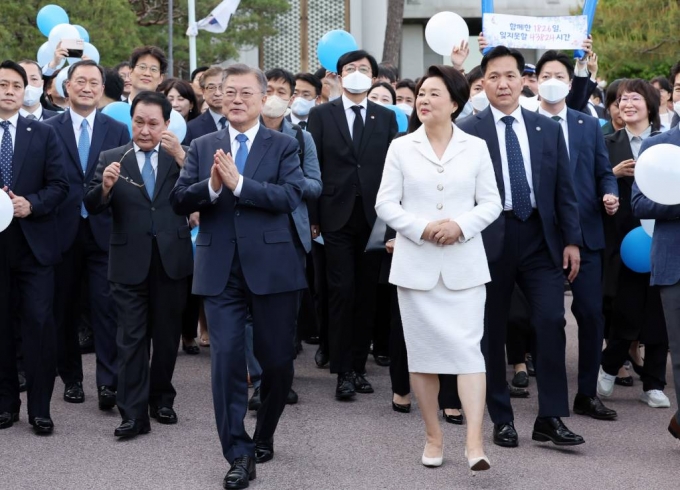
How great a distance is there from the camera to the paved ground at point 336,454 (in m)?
6.47

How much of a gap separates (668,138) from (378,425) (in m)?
2.61

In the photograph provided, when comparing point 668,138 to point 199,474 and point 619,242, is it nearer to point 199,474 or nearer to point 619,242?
point 619,242

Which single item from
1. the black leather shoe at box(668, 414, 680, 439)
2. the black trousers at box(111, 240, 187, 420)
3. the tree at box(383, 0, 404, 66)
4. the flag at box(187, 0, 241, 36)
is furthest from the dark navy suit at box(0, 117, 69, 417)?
the tree at box(383, 0, 404, 66)

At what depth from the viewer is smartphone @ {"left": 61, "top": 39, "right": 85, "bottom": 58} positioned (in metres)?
11.0

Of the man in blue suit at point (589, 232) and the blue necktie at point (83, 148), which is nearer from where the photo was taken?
the man in blue suit at point (589, 232)

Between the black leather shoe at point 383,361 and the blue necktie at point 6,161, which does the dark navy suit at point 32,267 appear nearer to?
the blue necktie at point 6,161

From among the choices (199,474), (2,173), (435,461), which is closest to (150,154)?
(2,173)

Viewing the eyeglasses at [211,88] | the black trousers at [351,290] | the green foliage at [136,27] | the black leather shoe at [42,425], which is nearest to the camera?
the black leather shoe at [42,425]

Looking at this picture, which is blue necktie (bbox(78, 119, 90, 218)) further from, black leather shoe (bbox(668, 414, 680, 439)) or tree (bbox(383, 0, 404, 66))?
tree (bbox(383, 0, 404, 66))

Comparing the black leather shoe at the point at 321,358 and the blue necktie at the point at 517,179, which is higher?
the blue necktie at the point at 517,179

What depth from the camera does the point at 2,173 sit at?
7.67 m

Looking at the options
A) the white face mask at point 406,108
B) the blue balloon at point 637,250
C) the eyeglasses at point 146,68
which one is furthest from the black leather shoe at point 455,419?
the white face mask at point 406,108

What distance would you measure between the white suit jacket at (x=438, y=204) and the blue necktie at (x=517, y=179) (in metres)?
0.53

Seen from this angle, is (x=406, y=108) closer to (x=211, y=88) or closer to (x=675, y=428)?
(x=211, y=88)
